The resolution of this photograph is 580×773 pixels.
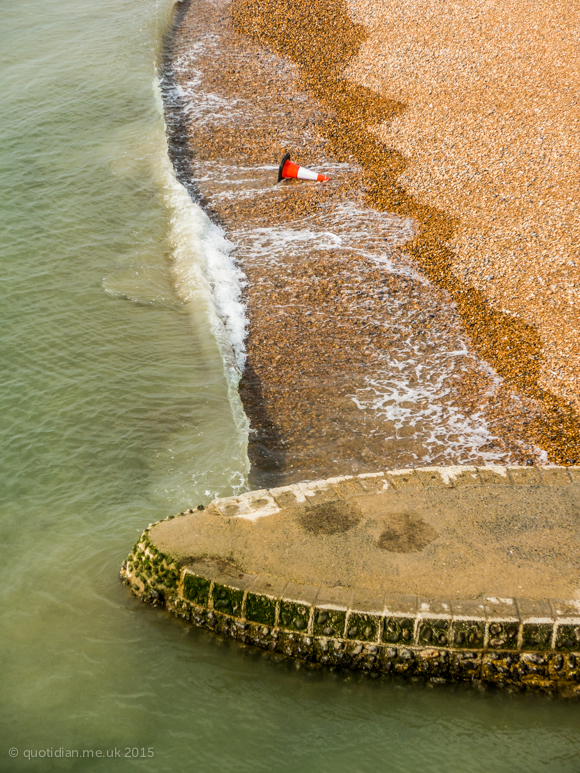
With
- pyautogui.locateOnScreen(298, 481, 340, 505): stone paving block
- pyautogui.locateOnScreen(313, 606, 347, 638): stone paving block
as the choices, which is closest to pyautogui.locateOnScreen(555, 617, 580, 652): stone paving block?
pyautogui.locateOnScreen(313, 606, 347, 638): stone paving block

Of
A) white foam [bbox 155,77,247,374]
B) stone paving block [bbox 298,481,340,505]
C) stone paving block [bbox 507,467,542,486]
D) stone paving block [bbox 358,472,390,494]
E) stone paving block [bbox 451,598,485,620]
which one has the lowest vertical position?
stone paving block [bbox 451,598,485,620]

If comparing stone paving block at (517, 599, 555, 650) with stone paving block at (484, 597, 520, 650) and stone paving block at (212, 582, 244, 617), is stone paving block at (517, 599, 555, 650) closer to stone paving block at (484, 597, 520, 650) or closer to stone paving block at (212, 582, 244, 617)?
stone paving block at (484, 597, 520, 650)

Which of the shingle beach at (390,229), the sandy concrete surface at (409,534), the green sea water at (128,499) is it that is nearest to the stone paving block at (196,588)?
the sandy concrete surface at (409,534)

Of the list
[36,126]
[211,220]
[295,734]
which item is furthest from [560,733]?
[36,126]

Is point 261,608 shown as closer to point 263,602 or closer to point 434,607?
point 263,602

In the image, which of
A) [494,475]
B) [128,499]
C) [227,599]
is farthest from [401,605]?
[128,499]

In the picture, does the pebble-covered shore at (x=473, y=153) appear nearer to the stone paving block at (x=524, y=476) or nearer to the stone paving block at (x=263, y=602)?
the stone paving block at (x=524, y=476)
